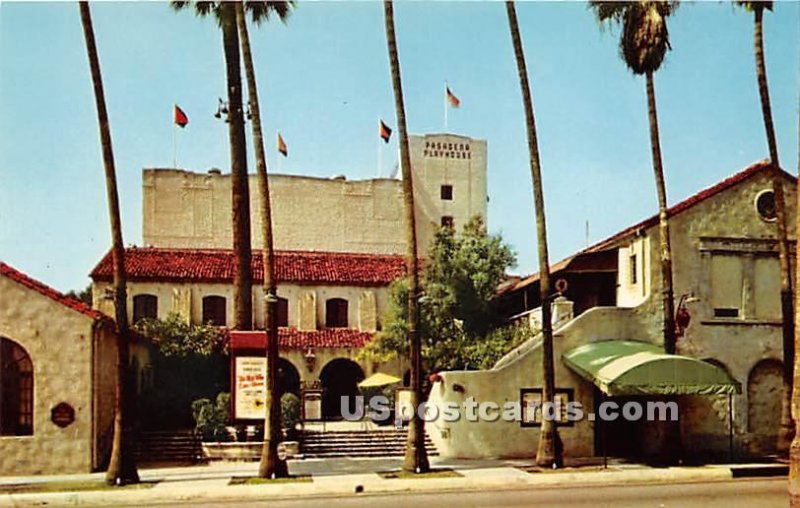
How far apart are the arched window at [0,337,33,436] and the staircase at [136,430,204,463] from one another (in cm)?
410

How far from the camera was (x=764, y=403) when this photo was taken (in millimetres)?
29125

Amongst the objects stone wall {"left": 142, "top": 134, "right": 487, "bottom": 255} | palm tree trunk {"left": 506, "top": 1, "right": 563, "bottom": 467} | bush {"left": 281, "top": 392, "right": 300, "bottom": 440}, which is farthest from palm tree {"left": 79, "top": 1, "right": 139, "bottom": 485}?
stone wall {"left": 142, "top": 134, "right": 487, "bottom": 255}

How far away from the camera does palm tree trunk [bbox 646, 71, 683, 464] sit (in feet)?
86.7

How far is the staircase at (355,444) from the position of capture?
28.4m

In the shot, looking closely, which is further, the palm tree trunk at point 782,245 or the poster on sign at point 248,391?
the palm tree trunk at point 782,245

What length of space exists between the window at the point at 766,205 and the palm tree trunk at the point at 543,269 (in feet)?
27.6

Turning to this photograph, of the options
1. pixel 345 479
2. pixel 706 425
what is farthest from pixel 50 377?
pixel 706 425

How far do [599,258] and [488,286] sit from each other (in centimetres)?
533

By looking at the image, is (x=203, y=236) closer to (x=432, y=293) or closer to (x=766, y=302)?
(x=432, y=293)

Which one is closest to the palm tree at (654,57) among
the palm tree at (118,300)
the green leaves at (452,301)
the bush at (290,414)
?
the green leaves at (452,301)

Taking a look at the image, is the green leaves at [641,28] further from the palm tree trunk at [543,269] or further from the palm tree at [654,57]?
the palm tree trunk at [543,269]

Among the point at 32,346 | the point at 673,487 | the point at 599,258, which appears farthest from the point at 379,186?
the point at 673,487

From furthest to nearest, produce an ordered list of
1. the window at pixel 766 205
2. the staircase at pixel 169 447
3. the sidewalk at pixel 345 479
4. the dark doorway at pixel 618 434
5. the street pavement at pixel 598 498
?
the window at pixel 766 205 → the staircase at pixel 169 447 → the dark doorway at pixel 618 434 → the sidewalk at pixel 345 479 → the street pavement at pixel 598 498

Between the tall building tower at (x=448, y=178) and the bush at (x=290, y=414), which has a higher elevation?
the tall building tower at (x=448, y=178)
